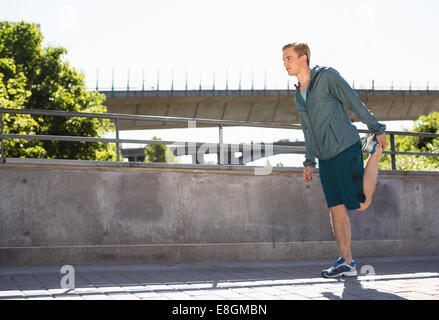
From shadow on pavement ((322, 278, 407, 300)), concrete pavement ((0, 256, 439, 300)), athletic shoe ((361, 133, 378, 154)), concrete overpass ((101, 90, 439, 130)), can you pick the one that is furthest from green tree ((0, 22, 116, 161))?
shadow on pavement ((322, 278, 407, 300))

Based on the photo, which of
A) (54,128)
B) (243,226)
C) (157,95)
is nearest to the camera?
(243,226)

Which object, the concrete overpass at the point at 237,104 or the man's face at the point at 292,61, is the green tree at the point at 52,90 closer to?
the concrete overpass at the point at 237,104

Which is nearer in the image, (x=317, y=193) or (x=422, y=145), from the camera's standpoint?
(x=317, y=193)

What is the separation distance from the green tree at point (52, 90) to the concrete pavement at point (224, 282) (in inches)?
900

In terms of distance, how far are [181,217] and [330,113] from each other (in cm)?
306

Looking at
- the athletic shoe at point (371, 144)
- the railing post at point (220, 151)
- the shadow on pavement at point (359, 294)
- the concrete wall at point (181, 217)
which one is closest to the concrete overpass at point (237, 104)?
the railing post at point (220, 151)

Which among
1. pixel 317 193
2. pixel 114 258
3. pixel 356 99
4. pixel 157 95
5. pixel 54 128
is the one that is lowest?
pixel 114 258

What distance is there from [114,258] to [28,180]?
152 centimetres

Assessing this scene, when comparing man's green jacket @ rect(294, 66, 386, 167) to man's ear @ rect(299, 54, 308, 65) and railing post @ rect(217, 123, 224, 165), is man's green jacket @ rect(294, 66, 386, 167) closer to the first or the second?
man's ear @ rect(299, 54, 308, 65)

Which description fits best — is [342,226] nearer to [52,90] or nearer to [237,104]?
[52,90]

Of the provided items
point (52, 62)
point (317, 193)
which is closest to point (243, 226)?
point (317, 193)

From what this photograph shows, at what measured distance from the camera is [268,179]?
7887 millimetres
